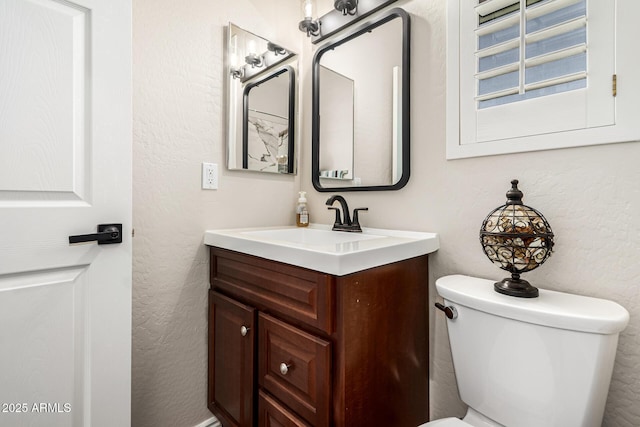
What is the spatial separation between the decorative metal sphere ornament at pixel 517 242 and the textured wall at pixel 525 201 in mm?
135

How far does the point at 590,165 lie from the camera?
86cm

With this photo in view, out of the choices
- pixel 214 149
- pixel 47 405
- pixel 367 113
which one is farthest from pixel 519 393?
pixel 214 149

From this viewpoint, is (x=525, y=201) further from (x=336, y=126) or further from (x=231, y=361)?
(x=231, y=361)

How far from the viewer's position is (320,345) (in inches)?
33.4

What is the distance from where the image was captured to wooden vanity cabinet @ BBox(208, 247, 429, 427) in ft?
2.73

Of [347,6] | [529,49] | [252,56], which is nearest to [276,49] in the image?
[252,56]

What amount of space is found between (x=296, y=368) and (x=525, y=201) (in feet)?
2.93

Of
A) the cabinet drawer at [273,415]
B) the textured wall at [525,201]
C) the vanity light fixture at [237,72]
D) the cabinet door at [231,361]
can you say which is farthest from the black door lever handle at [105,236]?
the textured wall at [525,201]

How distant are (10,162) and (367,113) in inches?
48.4

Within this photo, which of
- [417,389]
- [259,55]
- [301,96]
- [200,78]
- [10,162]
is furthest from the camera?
[301,96]

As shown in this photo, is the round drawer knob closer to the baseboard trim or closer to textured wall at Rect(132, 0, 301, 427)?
textured wall at Rect(132, 0, 301, 427)

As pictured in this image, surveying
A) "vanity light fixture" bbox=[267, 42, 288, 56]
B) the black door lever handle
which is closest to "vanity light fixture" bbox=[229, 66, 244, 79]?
"vanity light fixture" bbox=[267, 42, 288, 56]

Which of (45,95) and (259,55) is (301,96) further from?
(45,95)

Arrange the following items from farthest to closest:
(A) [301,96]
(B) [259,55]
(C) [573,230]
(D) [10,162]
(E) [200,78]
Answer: (A) [301,96]
(B) [259,55]
(E) [200,78]
(C) [573,230]
(D) [10,162]
